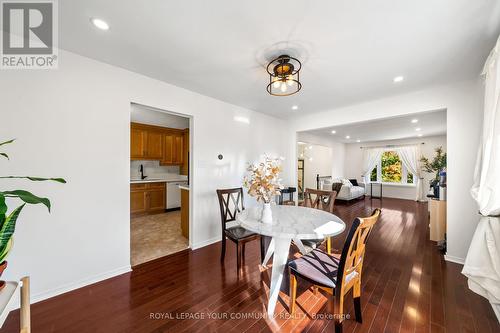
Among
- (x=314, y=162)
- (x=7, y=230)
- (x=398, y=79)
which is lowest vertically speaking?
(x=7, y=230)

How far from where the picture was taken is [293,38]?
1.73m

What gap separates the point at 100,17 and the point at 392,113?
3.82m

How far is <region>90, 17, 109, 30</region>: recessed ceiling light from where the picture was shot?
154 centimetres

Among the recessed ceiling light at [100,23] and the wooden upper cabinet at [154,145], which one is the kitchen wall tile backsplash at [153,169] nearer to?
the wooden upper cabinet at [154,145]

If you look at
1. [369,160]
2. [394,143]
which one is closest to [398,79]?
[394,143]

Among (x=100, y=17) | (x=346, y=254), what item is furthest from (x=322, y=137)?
(x=100, y=17)

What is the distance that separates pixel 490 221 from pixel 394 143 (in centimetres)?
723

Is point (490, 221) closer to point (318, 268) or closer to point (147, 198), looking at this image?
point (318, 268)

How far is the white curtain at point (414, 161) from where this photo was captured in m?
6.96

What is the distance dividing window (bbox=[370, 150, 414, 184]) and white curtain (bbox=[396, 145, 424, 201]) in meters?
0.33

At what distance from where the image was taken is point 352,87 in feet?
8.99

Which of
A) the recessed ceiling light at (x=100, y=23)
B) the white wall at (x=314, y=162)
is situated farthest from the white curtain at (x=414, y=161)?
the recessed ceiling light at (x=100, y=23)

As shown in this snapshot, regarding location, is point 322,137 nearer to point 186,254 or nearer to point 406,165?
point 406,165

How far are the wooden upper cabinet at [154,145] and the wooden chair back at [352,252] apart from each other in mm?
4933
